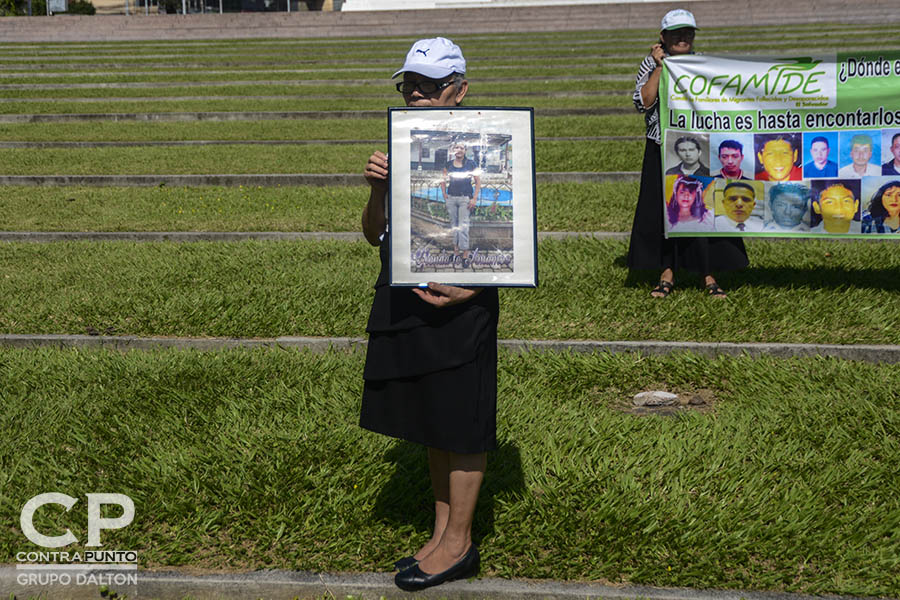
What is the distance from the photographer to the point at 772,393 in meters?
4.87

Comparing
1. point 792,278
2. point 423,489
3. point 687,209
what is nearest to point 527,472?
point 423,489

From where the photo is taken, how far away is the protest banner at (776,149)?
6715mm

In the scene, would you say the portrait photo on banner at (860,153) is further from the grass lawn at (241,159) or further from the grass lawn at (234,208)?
the grass lawn at (241,159)

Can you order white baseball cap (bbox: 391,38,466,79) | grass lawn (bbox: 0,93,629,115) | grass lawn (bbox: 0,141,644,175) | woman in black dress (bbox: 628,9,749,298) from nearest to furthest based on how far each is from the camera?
white baseball cap (bbox: 391,38,466,79) < woman in black dress (bbox: 628,9,749,298) < grass lawn (bbox: 0,141,644,175) < grass lawn (bbox: 0,93,629,115)

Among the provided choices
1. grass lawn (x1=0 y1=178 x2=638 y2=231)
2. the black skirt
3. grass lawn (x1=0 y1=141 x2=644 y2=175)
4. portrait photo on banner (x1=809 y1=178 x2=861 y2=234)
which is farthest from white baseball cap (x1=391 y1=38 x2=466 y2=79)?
grass lawn (x1=0 y1=141 x2=644 y2=175)

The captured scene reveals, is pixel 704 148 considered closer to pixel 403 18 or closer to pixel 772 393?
pixel 772 393

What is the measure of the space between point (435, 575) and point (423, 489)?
2.34 ft

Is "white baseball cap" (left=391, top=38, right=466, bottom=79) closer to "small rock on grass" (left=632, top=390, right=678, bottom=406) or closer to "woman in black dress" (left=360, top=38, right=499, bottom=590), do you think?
"woman in black dress" (left=360, top=38, right=499, bottom=590)

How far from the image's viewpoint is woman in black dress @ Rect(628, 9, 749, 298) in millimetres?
6824

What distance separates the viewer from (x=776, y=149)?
6.84 meters

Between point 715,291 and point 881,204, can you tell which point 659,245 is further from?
point 881,204

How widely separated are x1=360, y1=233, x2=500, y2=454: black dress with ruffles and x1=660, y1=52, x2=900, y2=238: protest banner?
399 cm

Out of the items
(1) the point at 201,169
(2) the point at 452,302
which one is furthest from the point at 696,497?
(1) the point at 201,169

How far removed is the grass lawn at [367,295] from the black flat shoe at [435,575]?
262cm
